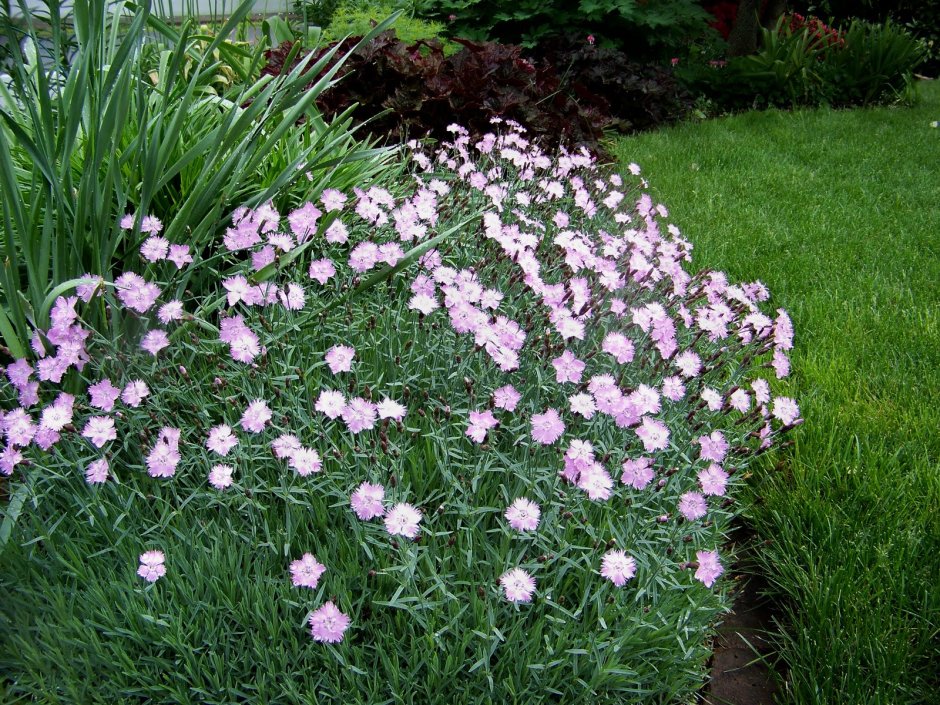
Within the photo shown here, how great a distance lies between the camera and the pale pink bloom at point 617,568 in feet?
4.76

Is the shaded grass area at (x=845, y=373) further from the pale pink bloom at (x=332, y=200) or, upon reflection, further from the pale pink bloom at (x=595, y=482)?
the pale pink bloom at (x=332, y=200)

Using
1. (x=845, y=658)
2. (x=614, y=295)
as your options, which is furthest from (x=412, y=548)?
(x=614, y=295)

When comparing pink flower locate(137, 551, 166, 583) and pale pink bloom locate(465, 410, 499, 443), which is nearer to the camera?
pink flower locate(137, 551, 166, 583)

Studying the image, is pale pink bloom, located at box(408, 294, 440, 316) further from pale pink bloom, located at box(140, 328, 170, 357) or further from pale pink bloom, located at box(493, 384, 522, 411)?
pale pink bloom, located at box(140, 328, 170, 357)

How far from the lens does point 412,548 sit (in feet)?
5.03

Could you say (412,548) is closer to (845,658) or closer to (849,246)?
(845,658)

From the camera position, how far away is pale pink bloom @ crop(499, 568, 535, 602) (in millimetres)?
1398

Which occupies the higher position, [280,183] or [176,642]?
[280,183]

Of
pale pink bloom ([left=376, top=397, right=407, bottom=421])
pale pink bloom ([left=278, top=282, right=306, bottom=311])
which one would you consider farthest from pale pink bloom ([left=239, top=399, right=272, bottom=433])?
pale pink bloom ([left=278, top=282, right=306, bottom=311])

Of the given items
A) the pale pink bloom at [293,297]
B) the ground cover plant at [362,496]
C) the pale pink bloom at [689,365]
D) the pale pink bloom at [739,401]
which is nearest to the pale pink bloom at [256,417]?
the ground cover plant at [362,496]

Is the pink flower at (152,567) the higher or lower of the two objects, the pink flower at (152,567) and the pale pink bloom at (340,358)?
the lower

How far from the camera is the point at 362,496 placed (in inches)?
58.0

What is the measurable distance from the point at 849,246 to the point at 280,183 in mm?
3068

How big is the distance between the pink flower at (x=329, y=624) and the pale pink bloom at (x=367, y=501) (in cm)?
18
